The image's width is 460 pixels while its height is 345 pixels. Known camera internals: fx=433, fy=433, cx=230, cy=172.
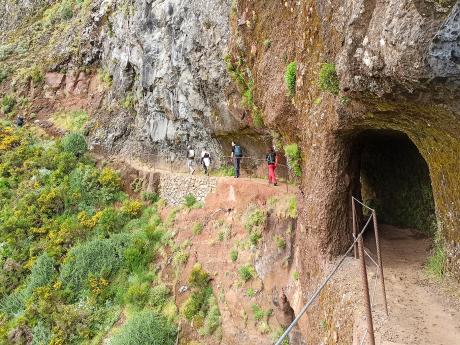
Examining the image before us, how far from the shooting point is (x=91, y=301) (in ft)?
54.7

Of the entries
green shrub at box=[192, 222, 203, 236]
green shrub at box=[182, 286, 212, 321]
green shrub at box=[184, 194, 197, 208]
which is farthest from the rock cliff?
green shrub at box=[192, 222, 203, 236]

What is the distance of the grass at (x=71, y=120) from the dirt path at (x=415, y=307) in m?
21.1

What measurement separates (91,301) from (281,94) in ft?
36.1

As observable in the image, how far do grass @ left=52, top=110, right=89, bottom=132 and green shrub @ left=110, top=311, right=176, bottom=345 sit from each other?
15.2m

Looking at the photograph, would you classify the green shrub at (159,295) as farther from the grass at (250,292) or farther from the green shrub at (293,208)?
the green shrub at (293,208)

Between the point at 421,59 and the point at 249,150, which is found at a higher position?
the point at 421,59

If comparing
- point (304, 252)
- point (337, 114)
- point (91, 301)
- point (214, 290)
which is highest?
point (337, 114)

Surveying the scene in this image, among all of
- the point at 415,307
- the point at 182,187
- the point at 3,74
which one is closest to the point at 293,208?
the point at 415,307

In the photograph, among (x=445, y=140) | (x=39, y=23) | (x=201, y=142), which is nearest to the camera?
(x=445, y=140)

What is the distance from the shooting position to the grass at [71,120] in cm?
2673

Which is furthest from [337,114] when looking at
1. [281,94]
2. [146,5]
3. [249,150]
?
[146,5]

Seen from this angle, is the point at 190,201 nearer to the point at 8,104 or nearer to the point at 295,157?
the point at 295,157

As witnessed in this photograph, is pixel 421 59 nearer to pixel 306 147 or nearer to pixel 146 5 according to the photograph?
pixel 306 147

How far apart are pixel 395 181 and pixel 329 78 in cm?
634
